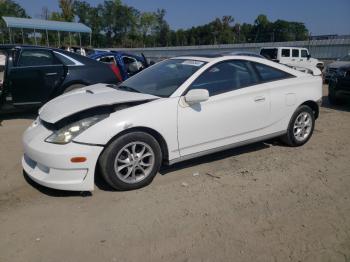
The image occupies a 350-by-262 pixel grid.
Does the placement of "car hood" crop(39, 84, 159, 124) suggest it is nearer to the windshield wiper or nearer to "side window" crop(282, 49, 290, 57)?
the windshield wiper

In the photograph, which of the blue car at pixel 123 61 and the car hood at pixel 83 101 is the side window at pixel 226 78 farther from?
the blue car at pixel 123 61

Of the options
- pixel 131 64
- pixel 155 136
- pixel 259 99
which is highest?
pixel 131 64

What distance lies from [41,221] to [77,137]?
851 mm

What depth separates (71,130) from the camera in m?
3.45

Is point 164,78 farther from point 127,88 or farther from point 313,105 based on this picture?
point 313,105

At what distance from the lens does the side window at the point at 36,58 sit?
6703 millimetres

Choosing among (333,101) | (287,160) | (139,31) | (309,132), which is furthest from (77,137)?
(139,31)

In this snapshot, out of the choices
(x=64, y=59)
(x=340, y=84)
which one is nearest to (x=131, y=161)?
(x=64, y=59)

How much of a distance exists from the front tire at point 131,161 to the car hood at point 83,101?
458 millimetres

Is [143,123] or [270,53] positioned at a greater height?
[270,53]

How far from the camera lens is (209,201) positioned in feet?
11.6

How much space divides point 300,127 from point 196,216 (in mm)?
2833

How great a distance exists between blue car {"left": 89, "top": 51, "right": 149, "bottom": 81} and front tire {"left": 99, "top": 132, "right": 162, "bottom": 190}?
664cm

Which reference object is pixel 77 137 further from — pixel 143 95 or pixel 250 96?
pixel 250 96
